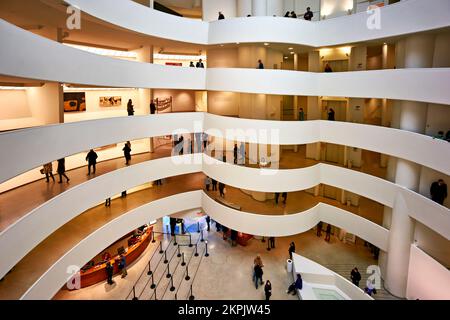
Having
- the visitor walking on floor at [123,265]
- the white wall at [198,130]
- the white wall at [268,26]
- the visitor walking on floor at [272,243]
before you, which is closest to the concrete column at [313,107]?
the white wall at [268,26]

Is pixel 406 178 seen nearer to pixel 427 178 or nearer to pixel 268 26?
pixel 427 178

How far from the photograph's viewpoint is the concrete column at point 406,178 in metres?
15.8

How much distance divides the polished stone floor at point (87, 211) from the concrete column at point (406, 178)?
11.1 feet

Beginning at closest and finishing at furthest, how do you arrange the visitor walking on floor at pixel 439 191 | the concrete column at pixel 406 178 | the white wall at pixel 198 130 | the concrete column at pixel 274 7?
the white wall at pixel 198 130
the visitor walking on floor at pixel 439 191
the concrete column at pixel 406 178
the concrete column at pixel 274 7

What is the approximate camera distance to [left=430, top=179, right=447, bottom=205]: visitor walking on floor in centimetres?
1453

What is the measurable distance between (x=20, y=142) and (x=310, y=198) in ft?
60.3

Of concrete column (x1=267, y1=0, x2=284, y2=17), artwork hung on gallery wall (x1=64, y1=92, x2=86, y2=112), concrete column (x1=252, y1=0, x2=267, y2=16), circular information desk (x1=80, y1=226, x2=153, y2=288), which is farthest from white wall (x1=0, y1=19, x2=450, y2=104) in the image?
circular information desk (x1=80, y1=226, x2=153, y2=288)

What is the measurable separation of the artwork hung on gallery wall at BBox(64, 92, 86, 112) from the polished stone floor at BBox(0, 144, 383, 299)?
3899mm

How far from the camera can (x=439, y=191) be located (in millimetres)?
14594

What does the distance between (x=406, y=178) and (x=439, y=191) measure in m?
2.17

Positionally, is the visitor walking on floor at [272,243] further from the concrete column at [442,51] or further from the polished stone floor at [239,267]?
the concrete column at [442,51]

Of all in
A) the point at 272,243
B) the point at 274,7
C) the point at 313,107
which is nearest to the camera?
the point at 274,7

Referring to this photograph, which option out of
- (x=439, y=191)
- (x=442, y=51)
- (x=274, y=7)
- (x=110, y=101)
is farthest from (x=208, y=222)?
(x=442, y=51)
